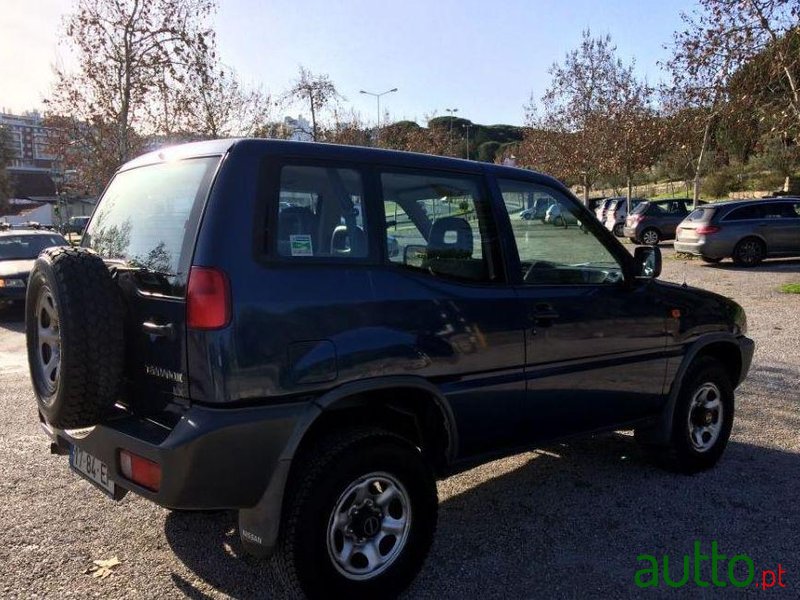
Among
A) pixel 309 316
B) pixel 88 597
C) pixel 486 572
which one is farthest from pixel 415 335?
pixel 88 597

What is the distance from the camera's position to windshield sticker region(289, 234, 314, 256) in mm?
2723

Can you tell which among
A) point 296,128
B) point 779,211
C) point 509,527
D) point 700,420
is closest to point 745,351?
point 700,420

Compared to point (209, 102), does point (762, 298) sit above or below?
below

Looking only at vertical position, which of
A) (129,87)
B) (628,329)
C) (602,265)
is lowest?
(628,329)

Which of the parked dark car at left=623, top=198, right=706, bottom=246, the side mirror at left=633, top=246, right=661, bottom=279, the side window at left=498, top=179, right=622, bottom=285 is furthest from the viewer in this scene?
the parked dark car at left=623, top=198, right=706, bottom=246

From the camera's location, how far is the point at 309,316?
263 centimetres

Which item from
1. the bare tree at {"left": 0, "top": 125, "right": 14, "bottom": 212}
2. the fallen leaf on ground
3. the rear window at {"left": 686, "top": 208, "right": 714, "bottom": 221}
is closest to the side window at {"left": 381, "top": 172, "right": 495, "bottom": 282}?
the fallen leaf on ground

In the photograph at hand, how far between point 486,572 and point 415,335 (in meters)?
1.20

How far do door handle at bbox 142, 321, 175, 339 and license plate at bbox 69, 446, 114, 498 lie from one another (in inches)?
24.2

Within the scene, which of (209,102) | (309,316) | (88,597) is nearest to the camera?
(309,316)

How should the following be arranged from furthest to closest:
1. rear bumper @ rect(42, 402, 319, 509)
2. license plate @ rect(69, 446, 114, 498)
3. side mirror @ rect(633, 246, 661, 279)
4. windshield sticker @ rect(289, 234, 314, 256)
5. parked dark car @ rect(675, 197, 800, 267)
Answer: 1. parked dark car @ rect(675, 197, 800, 267)
2. side mirror @ rect(633, 246, 661, 279)
3. license plate @ rect(69, 446, 114, 498)
4. windshield sticker @ rect(289, 234, 314, 256)
5. rear bumper @ rect(42, 402, 319, 509)

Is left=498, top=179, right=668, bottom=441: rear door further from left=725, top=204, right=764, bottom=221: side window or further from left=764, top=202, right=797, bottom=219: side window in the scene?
left=764, top=202, right=797, bottom=219: side window

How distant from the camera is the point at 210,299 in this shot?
8.15 ft

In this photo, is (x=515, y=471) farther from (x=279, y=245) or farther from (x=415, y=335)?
(x=279, y=245)
